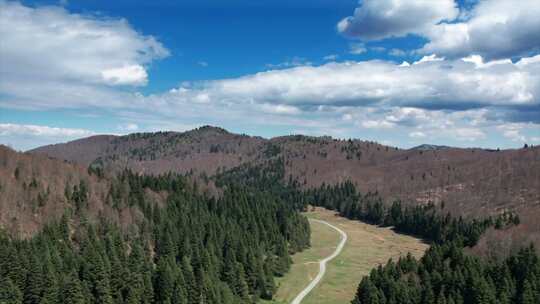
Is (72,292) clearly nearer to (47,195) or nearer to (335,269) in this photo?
(47,195)

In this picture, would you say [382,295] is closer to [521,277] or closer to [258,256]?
[521,277]

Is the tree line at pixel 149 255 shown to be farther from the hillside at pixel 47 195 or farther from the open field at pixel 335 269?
the open field at pixel 335 269

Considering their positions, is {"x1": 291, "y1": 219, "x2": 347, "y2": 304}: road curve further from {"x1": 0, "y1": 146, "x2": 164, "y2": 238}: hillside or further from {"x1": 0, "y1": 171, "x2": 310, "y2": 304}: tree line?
{"x1": 0, "y1": 146, "x2": 164, "y2": 238}: hillside

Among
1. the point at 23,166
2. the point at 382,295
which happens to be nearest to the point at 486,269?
the point at 382,295

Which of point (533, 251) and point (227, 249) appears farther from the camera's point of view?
point (227, 249)

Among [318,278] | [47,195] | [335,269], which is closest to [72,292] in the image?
Answer: [47,195]

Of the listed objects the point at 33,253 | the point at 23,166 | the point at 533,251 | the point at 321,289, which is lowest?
the point at 321,289

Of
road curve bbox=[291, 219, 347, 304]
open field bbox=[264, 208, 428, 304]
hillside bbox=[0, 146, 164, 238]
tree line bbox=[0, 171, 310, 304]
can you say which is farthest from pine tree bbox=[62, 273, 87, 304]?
road curve bbox=[291, 219, 347, 304]

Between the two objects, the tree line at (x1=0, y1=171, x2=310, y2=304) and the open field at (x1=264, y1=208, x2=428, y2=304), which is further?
the open field at (x1=264, y1=208, x2=428, y2=304)
